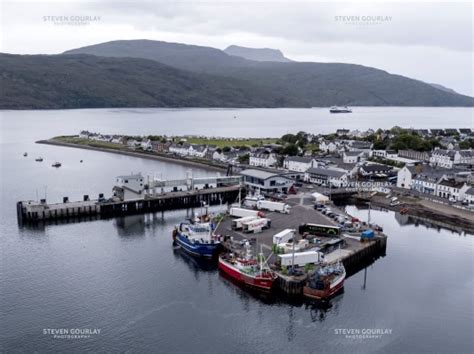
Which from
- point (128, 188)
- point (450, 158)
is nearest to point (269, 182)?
point (128, 188)

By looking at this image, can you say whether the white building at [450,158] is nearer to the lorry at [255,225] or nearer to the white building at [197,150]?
the white building at [197,150]

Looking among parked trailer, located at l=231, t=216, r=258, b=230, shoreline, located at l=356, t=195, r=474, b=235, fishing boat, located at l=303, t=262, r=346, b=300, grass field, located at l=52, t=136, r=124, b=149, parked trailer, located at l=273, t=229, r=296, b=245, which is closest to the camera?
fishing boat, located at l=303, t=262, r=346, b=300

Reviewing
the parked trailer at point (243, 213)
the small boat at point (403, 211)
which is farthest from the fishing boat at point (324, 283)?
the small boat at point (403, 211)

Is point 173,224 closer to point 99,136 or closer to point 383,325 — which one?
point 383,325

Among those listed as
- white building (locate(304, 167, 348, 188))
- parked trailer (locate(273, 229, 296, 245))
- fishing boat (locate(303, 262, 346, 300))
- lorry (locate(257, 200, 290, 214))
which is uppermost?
white building (locate(304, 167, 348, 188))

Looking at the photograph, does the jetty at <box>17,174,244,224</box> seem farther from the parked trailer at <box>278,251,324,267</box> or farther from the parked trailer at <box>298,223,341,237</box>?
the parked trailer at <box>278,251,324,267</box>

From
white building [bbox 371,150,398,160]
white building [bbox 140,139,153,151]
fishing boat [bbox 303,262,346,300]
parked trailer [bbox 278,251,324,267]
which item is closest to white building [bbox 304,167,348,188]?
white building [bbox 371,150,398,160]
